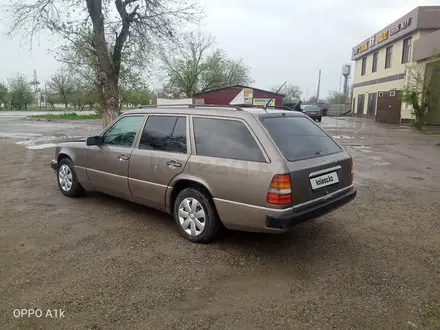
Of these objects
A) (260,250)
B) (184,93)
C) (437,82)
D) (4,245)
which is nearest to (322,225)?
(260,250)

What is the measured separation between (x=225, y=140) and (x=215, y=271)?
1404 mm

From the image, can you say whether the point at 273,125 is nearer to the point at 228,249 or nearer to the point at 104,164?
the point at 228,249

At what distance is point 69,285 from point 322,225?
3181mm

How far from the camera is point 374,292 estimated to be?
303 centimetres

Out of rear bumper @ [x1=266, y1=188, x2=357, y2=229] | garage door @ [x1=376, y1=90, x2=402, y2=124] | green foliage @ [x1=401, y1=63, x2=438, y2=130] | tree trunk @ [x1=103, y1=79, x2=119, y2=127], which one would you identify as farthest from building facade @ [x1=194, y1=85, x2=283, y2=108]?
garage door @ [x1=376, y1=90, x2=402, y2=124]

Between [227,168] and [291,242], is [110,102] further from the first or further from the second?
[291,242]

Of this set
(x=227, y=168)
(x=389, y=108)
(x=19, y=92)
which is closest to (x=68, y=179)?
(x=227, y=168)

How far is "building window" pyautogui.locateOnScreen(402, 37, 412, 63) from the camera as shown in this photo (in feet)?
95.1

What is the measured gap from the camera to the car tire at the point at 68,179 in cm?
567

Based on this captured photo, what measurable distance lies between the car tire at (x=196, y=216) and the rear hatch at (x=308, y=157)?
3.15 feet

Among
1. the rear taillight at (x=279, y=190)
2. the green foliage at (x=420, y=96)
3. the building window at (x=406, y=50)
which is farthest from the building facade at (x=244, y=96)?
the building window at (x=406, y=50)

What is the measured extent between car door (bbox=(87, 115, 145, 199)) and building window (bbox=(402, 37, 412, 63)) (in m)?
30.6

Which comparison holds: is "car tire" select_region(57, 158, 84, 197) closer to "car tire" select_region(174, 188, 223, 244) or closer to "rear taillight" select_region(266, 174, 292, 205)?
"car tire" select_region(174, 188, 223, 244)

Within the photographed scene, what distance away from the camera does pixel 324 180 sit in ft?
12.3
